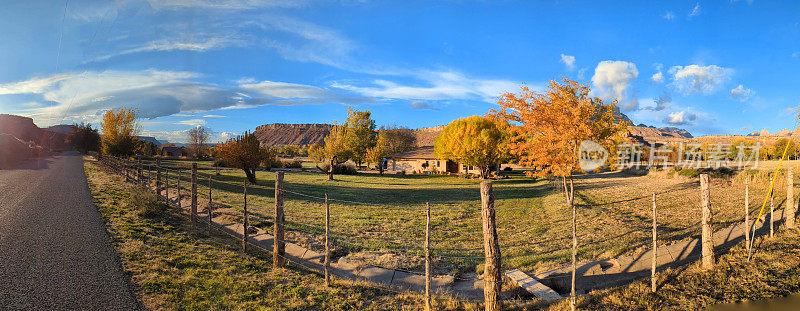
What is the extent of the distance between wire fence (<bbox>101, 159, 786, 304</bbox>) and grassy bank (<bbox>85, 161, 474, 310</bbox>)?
1.56 m

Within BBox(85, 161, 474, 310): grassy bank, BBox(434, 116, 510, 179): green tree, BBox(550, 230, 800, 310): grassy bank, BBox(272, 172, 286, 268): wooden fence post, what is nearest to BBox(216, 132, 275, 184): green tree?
BBox(85, 161, 474, 310): grassy bank

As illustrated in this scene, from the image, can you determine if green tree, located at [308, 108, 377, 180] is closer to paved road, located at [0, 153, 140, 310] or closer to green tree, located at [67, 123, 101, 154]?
paved road, located at [0, 153, 140, 310]

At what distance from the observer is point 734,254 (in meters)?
8.79

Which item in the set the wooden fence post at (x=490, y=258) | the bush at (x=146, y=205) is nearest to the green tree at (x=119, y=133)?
the bush at (x=146, y=205)

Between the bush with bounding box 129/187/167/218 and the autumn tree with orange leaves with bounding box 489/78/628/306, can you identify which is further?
the autumn tree with orange leaves with bounding box 489/78/628/306

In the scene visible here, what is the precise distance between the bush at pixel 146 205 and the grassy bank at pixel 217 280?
163 cm

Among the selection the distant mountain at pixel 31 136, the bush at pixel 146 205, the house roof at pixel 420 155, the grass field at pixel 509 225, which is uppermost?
the distant mountain at pixel 31 136

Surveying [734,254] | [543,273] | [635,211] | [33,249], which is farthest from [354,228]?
[635,211]

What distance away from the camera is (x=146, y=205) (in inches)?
496

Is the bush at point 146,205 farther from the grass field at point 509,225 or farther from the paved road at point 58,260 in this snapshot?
the grass field at point 509,225

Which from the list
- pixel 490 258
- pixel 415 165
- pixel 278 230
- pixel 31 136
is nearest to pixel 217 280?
pixel 278 230

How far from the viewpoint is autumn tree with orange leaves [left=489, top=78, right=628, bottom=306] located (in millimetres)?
16906

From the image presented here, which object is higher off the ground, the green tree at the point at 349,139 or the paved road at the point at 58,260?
the green tree at the point at 349,139

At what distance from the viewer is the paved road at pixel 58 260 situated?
6.04 m
